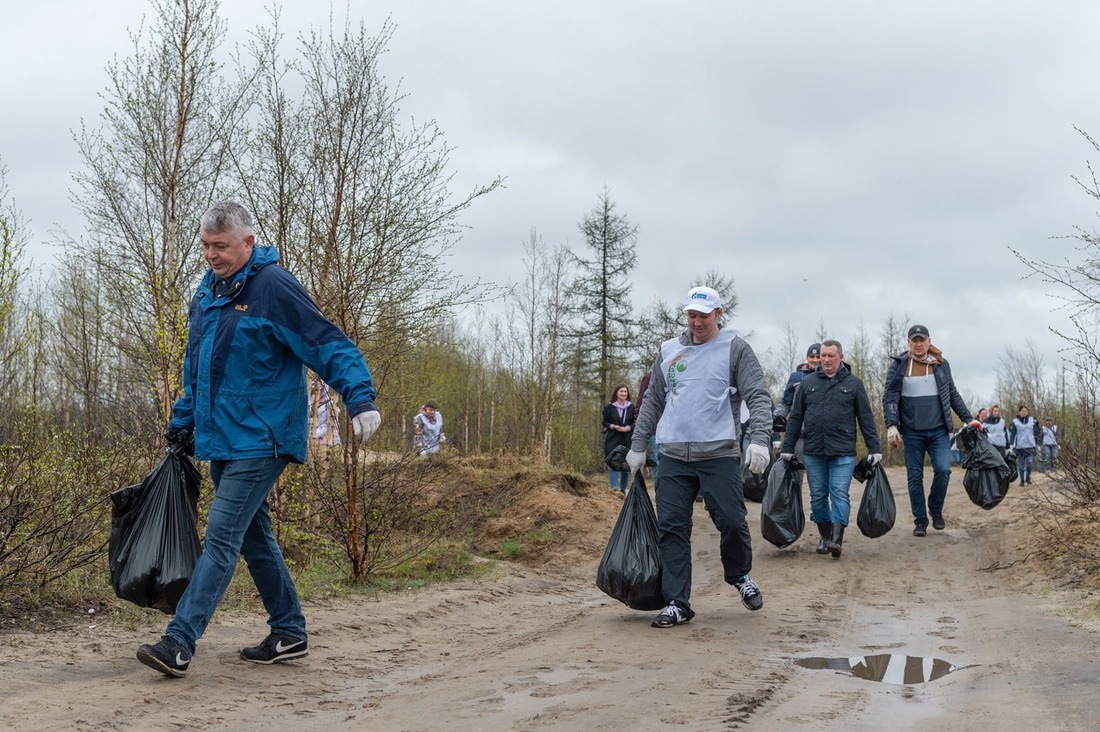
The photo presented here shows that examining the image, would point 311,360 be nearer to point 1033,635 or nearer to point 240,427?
point 240,427

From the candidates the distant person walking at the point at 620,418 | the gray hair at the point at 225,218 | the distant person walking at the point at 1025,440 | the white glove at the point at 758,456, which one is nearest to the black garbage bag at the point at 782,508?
the white glove at the point at 758,456

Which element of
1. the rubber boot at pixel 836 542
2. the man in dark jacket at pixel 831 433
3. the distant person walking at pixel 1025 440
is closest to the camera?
the man in dark jacket at pixel 831 433

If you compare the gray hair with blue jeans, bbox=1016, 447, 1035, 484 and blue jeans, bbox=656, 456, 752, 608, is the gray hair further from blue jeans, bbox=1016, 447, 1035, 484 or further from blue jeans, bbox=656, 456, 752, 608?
blue jeans, bbox=1016, 447, 1035, 484

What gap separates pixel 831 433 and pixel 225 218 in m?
6.31

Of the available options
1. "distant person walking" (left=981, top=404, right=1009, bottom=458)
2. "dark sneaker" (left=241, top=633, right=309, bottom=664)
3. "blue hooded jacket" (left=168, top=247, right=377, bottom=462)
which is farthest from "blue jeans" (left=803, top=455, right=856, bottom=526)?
"distant person walking" (left=981, top=404, right=1009, bottom=458)

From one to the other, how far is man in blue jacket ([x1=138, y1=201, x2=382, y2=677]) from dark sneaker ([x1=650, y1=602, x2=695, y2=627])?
2.43 meters

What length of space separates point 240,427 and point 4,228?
4626mm

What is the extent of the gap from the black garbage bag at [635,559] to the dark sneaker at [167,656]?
271 centimetres

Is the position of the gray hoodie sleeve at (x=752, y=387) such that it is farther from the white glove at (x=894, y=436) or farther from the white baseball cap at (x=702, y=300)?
the white glove at (x=894, y=436)

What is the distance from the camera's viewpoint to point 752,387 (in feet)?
21.0

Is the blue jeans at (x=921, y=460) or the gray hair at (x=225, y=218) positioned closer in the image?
the gray hair at (x=225, y=218)

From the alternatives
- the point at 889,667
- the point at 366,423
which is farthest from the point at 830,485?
the point at 366,423

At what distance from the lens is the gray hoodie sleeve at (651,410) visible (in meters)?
6.80

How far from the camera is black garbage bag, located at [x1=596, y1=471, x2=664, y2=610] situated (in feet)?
21.2
